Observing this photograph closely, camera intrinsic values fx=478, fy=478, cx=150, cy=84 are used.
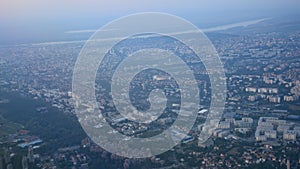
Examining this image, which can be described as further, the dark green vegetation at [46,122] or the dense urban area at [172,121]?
the dark green vegetation at [46,122]

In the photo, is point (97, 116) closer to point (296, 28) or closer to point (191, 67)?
point (191, 67)

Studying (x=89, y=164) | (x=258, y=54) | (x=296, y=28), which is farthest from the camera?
(x=296, y=28)

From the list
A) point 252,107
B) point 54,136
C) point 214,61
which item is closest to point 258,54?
point 214,61

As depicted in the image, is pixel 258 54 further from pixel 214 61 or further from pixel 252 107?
pixel 252 107

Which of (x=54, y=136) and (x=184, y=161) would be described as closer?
(x=184, y=161)

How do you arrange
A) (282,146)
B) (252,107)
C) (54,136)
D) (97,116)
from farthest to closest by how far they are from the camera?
(252,107) → (97,116) → (54,136) → (282,146)

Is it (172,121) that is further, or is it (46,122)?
(46,122)

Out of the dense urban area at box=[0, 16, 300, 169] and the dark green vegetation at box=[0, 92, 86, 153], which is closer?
the dense urban area at box=[0, 16, 300, 169]

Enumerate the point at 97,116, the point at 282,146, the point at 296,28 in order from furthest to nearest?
the point at 296,28 → the point at 97,116 → the point at 282,146

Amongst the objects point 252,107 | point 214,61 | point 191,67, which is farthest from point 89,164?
point 214,61
